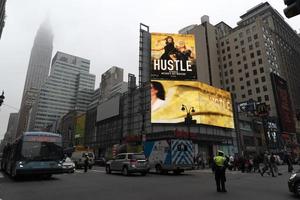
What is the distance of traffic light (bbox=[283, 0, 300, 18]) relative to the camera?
5.40m

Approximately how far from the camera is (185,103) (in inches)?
1948

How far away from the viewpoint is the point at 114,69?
131000 mm

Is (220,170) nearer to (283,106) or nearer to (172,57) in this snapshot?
(172,57)

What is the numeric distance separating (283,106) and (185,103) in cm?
4180

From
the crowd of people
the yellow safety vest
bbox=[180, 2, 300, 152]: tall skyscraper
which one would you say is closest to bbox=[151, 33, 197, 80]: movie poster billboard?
the crowd of people

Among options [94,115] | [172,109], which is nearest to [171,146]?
[172,109]

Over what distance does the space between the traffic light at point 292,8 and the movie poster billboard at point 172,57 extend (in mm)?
46619

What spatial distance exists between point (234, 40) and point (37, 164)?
295ft

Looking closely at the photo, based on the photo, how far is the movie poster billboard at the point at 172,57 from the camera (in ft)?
174

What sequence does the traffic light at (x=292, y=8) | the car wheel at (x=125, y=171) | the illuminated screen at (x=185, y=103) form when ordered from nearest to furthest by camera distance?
the traffic light at (x=292, y=8) < the car wheel at (x=125, y=171) < the illuminated screen at (x=185, y=103)

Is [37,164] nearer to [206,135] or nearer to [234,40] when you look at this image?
[206,135]

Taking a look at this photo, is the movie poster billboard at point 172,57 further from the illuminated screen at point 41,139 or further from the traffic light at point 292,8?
the traffic light at point 292,8

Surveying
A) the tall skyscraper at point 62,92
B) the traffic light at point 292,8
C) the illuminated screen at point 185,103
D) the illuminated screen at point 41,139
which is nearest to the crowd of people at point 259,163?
the illuminated screen at point 185,103

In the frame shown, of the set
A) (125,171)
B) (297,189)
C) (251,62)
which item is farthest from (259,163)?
(251,62)
